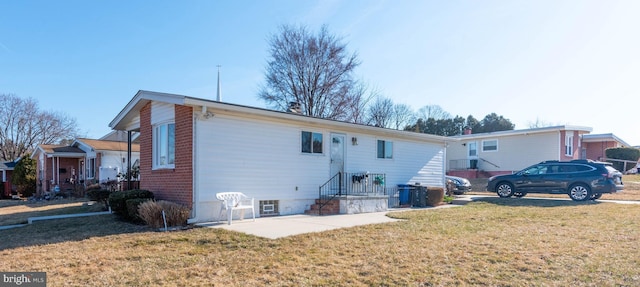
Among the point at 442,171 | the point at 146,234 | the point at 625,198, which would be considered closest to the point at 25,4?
the point at 146,234

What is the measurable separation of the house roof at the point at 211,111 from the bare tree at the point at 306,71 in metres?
13.6

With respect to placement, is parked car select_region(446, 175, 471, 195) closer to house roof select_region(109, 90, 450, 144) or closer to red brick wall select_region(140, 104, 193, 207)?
house roof select_region(109, 90, 450, 144)

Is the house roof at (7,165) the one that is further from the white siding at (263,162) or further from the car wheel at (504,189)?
the car wheel at (504,189)

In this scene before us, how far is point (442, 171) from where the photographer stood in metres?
17.7

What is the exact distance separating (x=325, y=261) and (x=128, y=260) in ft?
9.71

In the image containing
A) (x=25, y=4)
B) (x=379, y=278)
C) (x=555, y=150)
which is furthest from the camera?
(x=555, y=150)

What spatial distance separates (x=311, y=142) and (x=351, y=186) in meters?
2.27

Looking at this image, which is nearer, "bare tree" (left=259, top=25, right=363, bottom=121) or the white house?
the white house

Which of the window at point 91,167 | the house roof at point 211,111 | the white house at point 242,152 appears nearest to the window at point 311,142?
the white house at point 242,152

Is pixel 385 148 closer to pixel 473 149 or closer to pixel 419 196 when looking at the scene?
pixel 419 196

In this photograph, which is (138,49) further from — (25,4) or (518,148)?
(518,148)

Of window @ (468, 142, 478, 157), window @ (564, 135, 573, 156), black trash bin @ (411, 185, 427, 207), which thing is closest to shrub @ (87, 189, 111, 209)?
black trash bin @ (411, 185, 427, 207)

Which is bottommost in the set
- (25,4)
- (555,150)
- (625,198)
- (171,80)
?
(625,198)

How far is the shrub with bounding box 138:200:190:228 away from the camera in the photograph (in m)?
8.75
